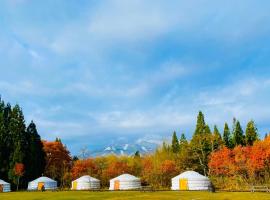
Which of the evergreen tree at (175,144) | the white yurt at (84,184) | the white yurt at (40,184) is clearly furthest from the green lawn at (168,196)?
the evergreen tree at (175,144)

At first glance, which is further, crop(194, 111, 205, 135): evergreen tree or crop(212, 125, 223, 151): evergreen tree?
crop(194, 111, 205, 135): evergreen tree

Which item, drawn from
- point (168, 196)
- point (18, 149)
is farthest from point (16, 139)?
point (168, 196)

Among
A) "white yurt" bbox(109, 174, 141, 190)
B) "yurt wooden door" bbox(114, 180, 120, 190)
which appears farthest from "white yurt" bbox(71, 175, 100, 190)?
"white yurt" bbox(109, 174, 141, 190)

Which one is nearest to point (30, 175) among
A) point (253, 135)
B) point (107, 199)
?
point (107, 199)

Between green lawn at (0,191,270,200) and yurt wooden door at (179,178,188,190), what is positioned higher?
yurt wooden door at (179,178,188,190)

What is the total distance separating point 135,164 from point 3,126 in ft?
96.7

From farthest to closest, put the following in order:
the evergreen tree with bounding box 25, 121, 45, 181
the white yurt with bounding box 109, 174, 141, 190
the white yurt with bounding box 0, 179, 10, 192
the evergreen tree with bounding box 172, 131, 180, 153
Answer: the evergreen tree with bounding box 172, 131, 180, 153, the evergreen tree with bounding box 25, 121, 45, 181, the white yurt with bounding box 0, 179, 10, 192, the white yurt with bounding box 109, 174, 141, 190

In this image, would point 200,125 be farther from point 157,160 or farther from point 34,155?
point 34,155

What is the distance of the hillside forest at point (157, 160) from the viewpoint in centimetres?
6669

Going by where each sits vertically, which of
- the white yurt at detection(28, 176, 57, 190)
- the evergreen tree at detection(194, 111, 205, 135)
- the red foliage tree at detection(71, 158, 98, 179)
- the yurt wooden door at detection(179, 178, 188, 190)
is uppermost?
the evergreen tree at detection(194, 111, 205, 135)

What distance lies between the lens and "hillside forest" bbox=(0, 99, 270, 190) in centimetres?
6669

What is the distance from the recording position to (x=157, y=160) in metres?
84.2

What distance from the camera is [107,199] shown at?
135 feet

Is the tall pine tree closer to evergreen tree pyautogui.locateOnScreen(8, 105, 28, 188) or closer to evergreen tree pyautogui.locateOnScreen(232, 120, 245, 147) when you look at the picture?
evergreen tree pyautogui.locateOnScreen(232, 120, 245, 147)
